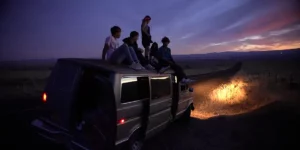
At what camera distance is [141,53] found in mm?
8656

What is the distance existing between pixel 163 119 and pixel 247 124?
4200 mm

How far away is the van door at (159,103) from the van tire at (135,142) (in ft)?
0.98

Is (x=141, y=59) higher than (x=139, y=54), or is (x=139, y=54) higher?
(x=139, y=54)

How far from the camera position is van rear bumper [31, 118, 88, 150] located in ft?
16.2

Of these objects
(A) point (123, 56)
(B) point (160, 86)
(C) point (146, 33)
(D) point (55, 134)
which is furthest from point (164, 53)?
(D) point (55, 134)

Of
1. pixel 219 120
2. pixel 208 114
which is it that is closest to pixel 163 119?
pixel 219 120

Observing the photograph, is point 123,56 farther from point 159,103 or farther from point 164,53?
point 164,53

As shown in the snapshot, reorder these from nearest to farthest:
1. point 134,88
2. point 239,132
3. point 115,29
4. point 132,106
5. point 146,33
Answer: point 132,106 → point 134,88 → point 115,29 → point 239,132 → point 146,33

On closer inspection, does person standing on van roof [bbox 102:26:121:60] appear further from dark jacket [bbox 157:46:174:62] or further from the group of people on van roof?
dark jacket [bbox 157:46:174:62]

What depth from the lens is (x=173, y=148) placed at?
277 inches

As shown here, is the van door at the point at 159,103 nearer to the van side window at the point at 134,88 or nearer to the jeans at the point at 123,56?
the van side window at the point at 134,88

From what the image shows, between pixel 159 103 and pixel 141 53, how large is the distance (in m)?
2.75

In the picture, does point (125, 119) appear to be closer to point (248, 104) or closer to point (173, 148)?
point (173, 148)

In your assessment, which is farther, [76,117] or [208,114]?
[208,114]
